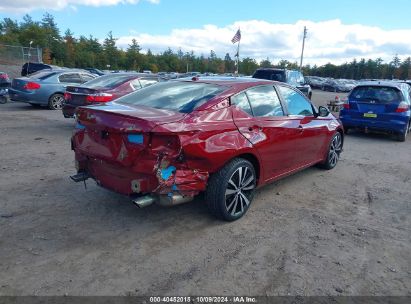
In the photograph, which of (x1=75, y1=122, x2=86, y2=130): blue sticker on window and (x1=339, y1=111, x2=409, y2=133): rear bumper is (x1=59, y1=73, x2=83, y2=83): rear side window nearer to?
(x1=339, y1=111, x2=409, y2=133): rear bumper

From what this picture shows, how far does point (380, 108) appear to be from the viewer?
10094 mm

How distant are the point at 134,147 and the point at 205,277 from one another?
1.41m

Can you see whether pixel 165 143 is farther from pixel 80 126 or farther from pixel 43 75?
pixel 43 75

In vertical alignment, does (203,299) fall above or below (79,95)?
below

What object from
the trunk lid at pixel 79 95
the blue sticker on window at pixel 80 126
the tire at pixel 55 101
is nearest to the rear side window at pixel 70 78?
the tire at pixel 55 101

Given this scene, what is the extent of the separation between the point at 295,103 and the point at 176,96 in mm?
2031

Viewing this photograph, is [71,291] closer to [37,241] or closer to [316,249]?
[37,241]

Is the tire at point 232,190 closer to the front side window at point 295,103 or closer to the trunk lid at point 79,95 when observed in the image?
the front side window at point 295,103

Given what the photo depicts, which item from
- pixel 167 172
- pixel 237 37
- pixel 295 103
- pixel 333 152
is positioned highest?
pixel 237 37

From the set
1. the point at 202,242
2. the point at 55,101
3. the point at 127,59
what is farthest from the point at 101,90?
the point at 127,59

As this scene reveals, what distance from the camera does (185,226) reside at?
4180 mm

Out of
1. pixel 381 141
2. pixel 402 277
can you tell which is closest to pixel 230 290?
pixel 402 277

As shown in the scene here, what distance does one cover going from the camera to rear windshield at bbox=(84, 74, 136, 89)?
9.40 m

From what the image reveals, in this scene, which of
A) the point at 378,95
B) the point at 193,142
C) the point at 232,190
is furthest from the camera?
the point at 378,95
